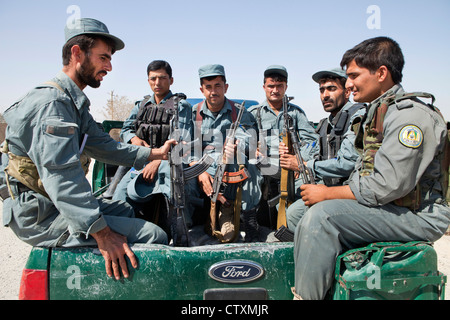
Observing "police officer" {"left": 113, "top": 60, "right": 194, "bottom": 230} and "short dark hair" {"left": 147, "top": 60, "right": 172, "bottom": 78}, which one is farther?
"short dark hair" {"left": 147, "top": 60, "right": 172, "bottom": 78}

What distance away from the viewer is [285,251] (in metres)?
1.93

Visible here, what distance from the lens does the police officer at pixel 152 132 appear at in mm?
3180

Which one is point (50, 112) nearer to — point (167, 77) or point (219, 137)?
point (219, 137)

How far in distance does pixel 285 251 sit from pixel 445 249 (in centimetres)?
448

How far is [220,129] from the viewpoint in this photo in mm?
3906

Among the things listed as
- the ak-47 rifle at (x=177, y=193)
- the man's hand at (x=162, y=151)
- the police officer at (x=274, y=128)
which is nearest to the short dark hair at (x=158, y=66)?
the police officer at (x=274, y=128)

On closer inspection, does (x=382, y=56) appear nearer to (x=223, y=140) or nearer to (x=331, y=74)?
(x=331, y=74)

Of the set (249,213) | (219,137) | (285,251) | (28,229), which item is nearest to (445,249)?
(249,213)

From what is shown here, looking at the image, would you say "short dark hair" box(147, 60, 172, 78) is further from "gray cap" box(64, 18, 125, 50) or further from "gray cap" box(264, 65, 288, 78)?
"gray cap" box(64, 18, 125, 50)

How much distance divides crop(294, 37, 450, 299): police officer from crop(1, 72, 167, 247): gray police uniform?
1010mm

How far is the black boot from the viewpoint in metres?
3.26

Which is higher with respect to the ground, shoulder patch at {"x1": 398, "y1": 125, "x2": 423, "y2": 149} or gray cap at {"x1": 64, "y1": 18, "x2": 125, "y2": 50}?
gray cap at {"x1": 64, "y1": 18, "x2": 125, "y2": 50}

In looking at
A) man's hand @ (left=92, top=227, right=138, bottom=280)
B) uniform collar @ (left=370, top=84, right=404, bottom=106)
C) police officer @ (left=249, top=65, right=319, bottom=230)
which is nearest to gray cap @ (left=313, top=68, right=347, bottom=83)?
police officer @ (left=249, top=65, right=319, bottom=230)

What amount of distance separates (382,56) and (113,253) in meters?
2.15
